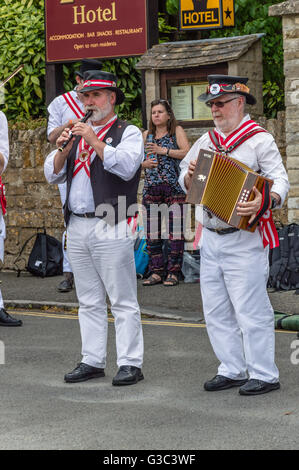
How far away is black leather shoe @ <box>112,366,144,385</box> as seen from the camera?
7168mm

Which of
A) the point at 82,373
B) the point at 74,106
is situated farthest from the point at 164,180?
the point at 82,373

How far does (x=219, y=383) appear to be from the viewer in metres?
6.98

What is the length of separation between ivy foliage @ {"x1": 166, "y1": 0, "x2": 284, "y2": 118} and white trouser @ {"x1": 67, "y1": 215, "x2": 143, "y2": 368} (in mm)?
7604

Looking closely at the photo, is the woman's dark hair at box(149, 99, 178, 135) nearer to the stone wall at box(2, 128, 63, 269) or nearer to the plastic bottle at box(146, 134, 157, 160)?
the plastic bottle at box(146, 134, 157, 160)

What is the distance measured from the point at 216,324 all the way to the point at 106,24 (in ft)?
22.7

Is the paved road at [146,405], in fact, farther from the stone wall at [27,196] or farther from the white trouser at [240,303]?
the stone wall at [27,196]

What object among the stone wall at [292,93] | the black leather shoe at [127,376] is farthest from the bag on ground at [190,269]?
the black leather shoe at [127,376]

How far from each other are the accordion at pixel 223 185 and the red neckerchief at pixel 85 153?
799 mm

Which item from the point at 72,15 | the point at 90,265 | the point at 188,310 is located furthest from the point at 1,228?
the point at 72,15

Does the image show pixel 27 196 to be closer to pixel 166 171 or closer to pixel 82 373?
pixel 166 171

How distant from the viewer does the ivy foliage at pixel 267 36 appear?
14.6 metres
